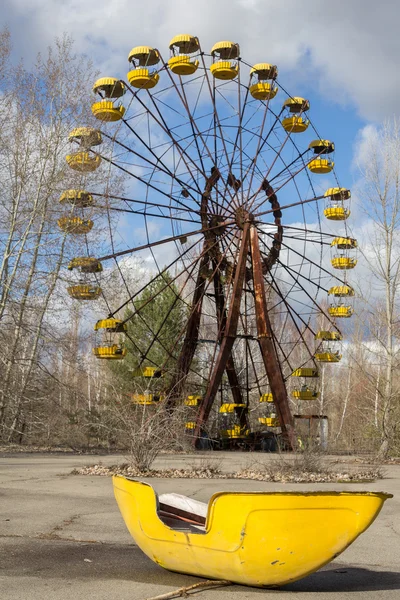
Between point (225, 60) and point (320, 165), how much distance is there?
543cm

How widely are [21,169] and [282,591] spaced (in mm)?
18332

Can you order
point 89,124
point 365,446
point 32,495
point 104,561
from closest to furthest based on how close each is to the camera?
point 104,561 < point 32,495 < point 89,124 < point 365,446

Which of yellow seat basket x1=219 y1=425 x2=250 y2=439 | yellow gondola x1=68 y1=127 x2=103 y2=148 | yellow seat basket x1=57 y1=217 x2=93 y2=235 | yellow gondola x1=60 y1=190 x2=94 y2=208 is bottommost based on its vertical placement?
yellow seat basket x1=219 y1=425 x2=250 y2=439

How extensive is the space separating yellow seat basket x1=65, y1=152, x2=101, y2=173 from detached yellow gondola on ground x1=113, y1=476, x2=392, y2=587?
1766cm

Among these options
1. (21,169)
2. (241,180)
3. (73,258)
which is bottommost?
(73,258)

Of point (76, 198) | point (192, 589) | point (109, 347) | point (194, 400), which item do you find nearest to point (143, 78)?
point (76, 198)

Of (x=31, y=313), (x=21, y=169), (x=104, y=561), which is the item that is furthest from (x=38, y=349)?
(x=104, y=561)

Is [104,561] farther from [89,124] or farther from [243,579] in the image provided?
[89,124]

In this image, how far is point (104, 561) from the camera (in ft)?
20.6

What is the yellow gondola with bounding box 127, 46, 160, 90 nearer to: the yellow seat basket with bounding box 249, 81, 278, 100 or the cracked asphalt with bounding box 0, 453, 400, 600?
the yellow seat basket with bounding box 249, 81, 278, 100

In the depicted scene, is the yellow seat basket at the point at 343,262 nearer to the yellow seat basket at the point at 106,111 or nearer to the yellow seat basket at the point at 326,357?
the yellow seat basket at the point at 326,357

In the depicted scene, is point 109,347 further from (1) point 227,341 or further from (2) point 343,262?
(2) point 343,262

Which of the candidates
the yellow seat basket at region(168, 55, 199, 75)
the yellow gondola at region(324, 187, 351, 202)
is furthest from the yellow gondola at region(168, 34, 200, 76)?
the yellow gondola at region(324, 187, 351, 202)

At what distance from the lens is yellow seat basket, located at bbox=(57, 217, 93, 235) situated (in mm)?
21406
